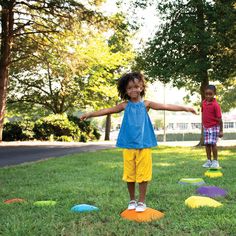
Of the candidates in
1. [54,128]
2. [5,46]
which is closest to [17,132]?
[54,128]

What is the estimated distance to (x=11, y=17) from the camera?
65.2 feet

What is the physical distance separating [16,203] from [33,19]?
1620 cm

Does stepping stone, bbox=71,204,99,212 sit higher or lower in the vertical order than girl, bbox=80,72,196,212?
lower

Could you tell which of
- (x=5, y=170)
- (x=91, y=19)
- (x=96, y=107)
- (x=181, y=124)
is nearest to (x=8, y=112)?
(x=96, y=107)

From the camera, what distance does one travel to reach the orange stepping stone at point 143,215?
13.5 ft

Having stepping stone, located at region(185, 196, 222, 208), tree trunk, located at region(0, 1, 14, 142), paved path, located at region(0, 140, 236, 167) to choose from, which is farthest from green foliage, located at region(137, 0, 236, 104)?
stepping stone, located at region(185, 196, 222, 208)

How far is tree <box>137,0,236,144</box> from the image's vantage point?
1808 cm

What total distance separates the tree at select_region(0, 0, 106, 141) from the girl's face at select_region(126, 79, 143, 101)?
1410cm

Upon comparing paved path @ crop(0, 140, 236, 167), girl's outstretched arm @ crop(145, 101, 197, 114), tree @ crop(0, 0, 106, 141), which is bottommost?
paved path @ crop(0, 140, 236, 167)

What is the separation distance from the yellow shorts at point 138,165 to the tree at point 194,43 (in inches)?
557

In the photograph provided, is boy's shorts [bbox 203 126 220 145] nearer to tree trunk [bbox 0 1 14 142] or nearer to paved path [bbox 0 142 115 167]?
paved path [bbox 0 142 115 167]

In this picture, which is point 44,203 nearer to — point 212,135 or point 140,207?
point 140,207

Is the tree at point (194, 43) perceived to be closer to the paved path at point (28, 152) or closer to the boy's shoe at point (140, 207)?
the paved path at point (28, 152)

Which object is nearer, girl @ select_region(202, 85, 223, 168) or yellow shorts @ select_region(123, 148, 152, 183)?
yellow shorts @ select_region(123, 148, 152, 183)
